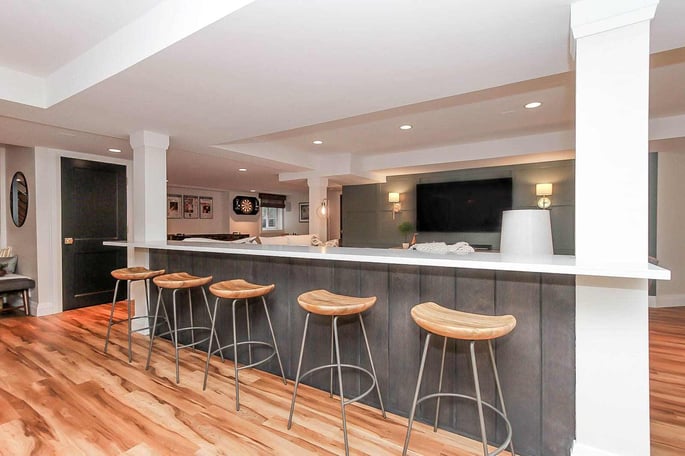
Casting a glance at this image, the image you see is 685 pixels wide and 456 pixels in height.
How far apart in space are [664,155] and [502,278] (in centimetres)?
492

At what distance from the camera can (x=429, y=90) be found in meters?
2.63

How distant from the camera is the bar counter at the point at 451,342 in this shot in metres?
1.67

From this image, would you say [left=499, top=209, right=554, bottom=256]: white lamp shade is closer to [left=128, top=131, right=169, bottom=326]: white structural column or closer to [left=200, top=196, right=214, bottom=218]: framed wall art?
[left=128, top=131, right=169, bottom=326]: white structural column

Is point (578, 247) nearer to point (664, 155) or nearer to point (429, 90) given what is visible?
point (429, 90)

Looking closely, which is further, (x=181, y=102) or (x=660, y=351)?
(x=660, y=351)

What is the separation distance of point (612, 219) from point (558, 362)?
0.70 m

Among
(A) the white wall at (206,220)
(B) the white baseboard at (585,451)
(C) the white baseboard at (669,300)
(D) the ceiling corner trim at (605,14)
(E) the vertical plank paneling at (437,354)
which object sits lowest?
(C) the white baseboard at (669,300)

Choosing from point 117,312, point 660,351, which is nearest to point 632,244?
point 660,351

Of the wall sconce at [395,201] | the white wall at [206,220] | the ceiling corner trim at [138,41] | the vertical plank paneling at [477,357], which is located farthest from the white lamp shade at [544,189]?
the white wall at [206,220]

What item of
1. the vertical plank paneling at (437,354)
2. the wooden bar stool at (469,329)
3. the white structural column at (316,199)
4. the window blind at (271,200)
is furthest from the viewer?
the window blind at (271,200)

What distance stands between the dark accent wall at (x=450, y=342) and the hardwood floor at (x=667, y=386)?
0.70 metres

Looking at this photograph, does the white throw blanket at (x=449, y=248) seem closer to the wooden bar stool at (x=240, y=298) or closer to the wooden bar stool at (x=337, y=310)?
the wooden bar stool at (x=337, y=310)

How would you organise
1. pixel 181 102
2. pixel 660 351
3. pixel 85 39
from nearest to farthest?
pixel 85 39 < pixel 181 102 < pixel 660 351

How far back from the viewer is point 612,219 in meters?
1.53
